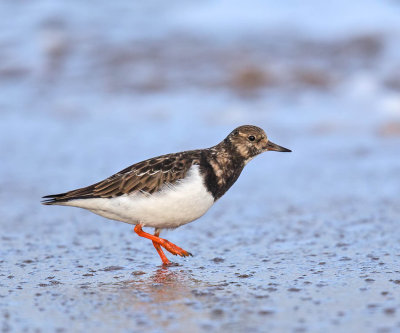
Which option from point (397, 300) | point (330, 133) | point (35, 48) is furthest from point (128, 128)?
point (397, 300)

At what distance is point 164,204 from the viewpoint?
13.9ft

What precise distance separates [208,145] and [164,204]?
126 inches

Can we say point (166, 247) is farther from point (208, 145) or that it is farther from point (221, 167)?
point (208, 145)

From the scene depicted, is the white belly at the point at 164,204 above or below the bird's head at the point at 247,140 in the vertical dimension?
below

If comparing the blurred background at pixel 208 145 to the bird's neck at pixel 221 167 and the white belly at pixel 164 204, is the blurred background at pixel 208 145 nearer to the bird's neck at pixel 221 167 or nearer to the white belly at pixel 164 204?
the white belly at pixel 164 204

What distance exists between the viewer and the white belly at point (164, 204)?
419 cm

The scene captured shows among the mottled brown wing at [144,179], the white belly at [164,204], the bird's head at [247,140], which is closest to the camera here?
the white belly at [164,204]

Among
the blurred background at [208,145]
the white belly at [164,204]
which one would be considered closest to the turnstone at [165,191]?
the white belly at [164,204]

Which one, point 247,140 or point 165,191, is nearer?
point 165,191

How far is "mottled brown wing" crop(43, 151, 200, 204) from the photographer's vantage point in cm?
431

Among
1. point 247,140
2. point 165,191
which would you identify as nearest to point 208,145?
point 247,140

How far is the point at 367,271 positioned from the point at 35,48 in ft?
28.1

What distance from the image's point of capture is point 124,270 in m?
4.13

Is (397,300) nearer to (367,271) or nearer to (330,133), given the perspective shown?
(367,271)
